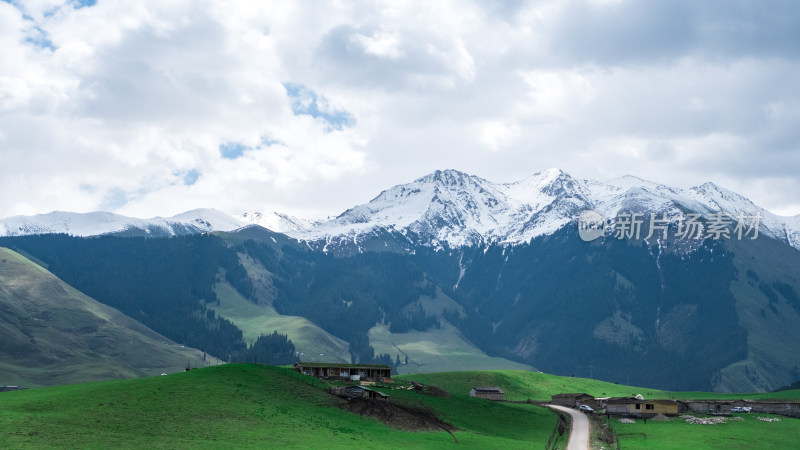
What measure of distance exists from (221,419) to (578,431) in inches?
2448

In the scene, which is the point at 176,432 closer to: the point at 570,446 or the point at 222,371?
the point at 222,371

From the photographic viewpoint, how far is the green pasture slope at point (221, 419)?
95.4m

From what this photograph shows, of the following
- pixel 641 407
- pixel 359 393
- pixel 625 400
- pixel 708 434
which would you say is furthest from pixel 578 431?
pixel 359 393

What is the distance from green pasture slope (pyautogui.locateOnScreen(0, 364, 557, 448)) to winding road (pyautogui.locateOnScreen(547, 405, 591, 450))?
4.86 meters

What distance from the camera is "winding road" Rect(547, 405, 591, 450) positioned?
12024 cm

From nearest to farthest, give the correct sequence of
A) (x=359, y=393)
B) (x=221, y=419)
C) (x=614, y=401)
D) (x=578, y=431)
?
(x=221, y=419) < (x=578, y=431) < (x=359, y=393) < (x=614, y=401)

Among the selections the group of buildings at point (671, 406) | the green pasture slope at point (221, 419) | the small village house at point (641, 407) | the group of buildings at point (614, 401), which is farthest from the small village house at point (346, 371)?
the small village house at point (641, 407)

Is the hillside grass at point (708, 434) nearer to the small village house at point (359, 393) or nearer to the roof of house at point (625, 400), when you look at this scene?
the roof of house at point (625, 400)

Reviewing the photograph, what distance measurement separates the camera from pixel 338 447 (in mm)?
100312

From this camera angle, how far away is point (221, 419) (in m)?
109

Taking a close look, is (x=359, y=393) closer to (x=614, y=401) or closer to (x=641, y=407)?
(x=614, y=401)

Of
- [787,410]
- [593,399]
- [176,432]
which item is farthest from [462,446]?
[787,410]

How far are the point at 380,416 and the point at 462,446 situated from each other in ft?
59.8

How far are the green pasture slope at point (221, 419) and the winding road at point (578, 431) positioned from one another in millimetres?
4863
